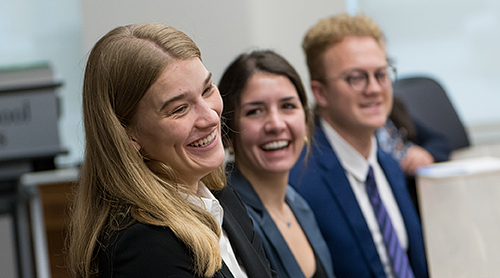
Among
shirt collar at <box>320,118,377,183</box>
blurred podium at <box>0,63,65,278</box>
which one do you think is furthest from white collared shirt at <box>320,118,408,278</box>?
blurred podium at <box>0,63,65,278</box>

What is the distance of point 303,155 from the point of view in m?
1.59

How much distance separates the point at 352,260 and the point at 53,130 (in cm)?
134

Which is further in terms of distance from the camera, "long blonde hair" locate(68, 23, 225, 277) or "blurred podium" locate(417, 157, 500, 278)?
"blurred podium" locate(417, 157, 500, 278)

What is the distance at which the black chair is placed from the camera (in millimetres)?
2916

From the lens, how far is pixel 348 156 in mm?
1686

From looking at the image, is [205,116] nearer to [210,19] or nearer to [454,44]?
[210,19]

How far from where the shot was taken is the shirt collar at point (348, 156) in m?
1.67

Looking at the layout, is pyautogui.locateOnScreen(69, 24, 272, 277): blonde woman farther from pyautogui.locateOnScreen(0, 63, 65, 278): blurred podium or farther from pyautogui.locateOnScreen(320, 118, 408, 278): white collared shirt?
pyautogui.locateOnScreen(0, 63, 65, 278): blurred podium

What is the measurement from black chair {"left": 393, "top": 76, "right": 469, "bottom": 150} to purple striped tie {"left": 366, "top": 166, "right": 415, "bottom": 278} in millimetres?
1386

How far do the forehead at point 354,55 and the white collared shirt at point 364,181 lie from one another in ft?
0.69

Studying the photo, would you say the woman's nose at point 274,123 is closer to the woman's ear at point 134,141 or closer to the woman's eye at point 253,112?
the woman's eye at point 253,112

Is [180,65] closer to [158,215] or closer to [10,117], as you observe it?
[158,215]

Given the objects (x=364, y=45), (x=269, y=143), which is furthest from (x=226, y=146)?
(x=364, y=45)

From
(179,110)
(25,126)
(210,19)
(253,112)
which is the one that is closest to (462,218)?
(253,112)
